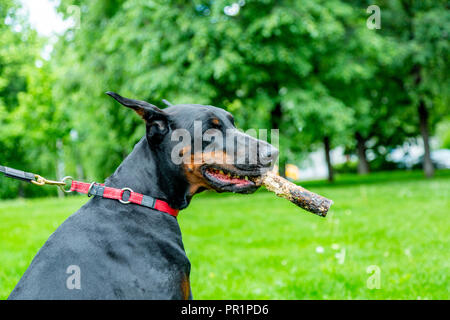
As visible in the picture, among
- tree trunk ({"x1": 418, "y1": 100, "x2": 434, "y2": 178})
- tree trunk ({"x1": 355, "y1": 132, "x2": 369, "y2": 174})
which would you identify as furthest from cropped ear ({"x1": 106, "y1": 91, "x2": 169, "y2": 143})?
tree trunk ({"x1": 355, "y1": 132, "x2": 369, "y2": 174})

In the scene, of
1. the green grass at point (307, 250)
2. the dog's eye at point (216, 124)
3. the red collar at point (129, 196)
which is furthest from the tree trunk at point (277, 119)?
the red collar at point (129, 196)

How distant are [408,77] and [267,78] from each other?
26.5 feet

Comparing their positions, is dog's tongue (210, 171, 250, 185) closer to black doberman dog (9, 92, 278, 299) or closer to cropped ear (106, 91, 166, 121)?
black doberman dog (9, 92, 278, 299)

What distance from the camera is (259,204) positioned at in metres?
12.7

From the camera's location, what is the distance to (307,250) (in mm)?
6301

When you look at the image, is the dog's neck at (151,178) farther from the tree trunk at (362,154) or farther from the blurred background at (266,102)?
the tree trunk at (362,154)

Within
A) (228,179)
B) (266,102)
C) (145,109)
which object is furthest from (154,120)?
Answer: (266,102)

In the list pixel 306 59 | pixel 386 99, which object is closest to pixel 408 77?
pixel 386 99

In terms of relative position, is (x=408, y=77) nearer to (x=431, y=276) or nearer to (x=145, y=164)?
(x=431, y=276)

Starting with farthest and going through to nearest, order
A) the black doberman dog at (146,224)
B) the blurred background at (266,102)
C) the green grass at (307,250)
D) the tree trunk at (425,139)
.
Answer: the tree trunk at (425,139) < the blurred background at (266,102) < the green grass at (307,250) < the black doberman dog at (146,224)

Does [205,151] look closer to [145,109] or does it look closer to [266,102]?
[145,109]

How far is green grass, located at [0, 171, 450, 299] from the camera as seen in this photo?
15.1 feet

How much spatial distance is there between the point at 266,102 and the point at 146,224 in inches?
489

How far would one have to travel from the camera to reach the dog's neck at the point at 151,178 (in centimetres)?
270
